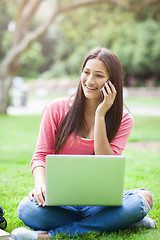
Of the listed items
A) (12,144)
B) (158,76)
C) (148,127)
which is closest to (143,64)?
(158,76)

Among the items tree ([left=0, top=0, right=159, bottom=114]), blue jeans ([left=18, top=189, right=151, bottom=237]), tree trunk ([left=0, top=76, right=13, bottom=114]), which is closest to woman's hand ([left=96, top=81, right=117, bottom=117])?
blue jeans ([left=18, top=189, right=151, bottom=237])

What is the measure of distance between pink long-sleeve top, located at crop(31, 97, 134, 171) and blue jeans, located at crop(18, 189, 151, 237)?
0.31 m

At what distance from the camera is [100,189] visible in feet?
7.58

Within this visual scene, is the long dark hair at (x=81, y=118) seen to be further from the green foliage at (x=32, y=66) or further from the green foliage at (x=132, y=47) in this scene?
the green foliage at (x=32, y=66)

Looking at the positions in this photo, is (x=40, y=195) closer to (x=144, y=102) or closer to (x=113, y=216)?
(x=113, y=216)

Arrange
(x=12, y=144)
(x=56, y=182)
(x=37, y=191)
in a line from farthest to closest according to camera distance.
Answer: (x=12, y=144)
(x=37, y=191)
(x=56, y=182)

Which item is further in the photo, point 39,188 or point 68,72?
point 68,72

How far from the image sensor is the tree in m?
11.1

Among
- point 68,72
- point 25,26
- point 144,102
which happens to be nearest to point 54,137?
point 25,26

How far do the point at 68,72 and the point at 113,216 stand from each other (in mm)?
27119

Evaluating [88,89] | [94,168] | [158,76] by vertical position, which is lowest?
[158,76]

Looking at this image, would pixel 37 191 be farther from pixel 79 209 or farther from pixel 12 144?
pixel 12 144

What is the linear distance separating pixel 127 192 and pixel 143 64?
22076mm

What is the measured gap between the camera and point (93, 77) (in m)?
2.65
